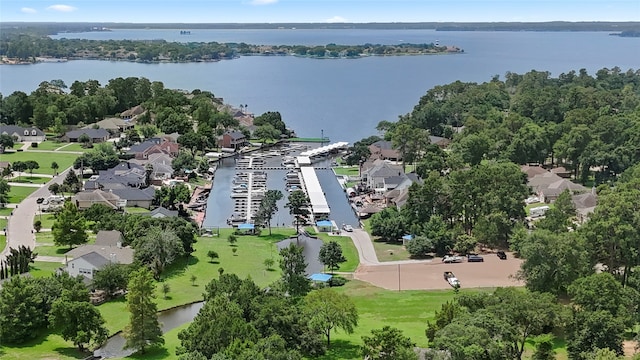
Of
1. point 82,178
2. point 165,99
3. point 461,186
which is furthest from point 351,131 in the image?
point 461,186

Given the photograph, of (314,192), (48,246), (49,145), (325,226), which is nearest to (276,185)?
(314,192)

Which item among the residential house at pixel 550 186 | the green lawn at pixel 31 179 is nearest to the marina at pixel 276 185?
the green lawn at pixel 31 179

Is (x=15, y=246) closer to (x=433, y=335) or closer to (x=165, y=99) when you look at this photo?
(x=433, y=335)

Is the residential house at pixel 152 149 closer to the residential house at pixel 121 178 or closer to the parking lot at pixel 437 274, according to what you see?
the residential house at pixel 121 178

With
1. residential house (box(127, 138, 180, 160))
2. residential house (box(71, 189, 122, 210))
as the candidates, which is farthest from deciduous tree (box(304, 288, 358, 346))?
residential house (box(127, 138, 180, 160))

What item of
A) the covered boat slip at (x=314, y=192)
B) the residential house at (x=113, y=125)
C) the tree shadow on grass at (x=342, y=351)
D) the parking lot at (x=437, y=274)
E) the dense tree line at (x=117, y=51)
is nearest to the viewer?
the tree shadow on grass at (x=342, y=351)

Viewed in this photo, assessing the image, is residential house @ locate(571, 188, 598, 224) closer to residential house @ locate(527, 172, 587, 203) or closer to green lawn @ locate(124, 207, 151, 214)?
residential house @ locate(527, 172, 587, 203)
